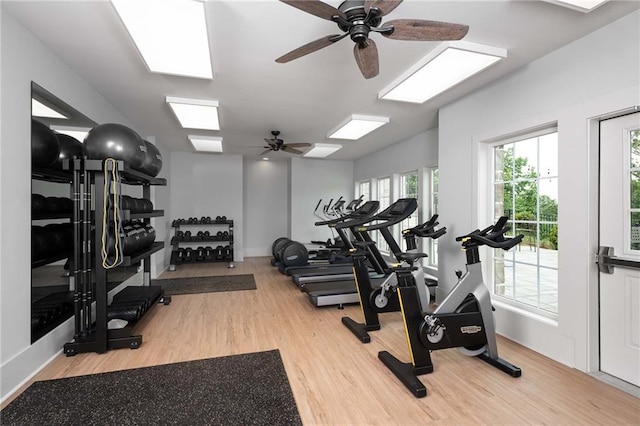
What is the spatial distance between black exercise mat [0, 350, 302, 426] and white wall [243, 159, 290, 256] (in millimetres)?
6063

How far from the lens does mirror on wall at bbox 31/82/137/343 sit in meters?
2.47

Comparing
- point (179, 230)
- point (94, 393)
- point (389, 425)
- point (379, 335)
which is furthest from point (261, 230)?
point (389, 425)

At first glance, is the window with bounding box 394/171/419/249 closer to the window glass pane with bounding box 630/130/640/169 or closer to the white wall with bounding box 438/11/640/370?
the white wall with bounding box 438/11/640/370

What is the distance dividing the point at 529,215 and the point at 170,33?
139 inches

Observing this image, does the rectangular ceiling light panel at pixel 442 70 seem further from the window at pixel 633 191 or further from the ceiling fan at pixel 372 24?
the window at pixel 633 191

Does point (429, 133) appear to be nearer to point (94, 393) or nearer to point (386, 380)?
point (386, 380)

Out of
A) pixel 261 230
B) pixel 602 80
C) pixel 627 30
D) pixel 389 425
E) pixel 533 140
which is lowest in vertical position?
pixel 389 425

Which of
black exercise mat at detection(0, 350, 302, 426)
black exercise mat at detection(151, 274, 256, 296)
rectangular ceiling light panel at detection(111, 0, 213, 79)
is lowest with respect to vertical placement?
black exercise mat at detection(0, 350, 302, 426)

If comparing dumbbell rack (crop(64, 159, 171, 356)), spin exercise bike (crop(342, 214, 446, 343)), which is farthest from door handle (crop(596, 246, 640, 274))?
dumbbell rack (crop(64, 159, 171, 356))

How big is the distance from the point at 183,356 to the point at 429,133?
15.5ft

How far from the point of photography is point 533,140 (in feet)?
9.88

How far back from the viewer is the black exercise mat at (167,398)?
1.88 metres

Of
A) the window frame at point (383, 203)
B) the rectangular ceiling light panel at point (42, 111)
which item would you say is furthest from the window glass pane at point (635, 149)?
the rectangular ceiling light panel at point (42, 111)

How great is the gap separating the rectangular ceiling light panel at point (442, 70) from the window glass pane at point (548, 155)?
90 cm
